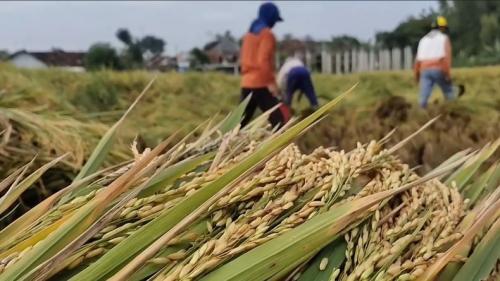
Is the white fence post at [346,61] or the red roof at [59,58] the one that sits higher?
the red roof at [59,58]

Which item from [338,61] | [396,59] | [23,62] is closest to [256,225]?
[23,62]

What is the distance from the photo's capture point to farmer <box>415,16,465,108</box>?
8711 millimetres

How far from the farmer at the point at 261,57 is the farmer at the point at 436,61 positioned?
8.26 ft

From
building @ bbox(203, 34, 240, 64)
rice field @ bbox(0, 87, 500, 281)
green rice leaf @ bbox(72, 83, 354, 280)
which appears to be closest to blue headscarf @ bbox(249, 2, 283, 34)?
rice field @ bbox(0, 87, 500, 281)

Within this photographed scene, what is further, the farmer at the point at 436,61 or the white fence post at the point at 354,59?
the white fence post at the point at 354,59

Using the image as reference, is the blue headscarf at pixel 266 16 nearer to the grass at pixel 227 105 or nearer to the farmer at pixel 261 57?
the farmer at pixel 261 57

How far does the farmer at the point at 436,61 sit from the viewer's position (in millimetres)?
8711

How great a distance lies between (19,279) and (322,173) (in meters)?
0.51

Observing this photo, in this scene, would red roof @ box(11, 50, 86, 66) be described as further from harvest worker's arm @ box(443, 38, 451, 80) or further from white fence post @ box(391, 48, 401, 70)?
white fence post @ box(391, 48, 401, 70)

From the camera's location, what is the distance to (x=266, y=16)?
6.57 meters

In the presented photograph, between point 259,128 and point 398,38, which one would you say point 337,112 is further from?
point 398,38

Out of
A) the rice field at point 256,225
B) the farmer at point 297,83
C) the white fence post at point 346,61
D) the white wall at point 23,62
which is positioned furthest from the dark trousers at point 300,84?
the white fence post at point 346,61

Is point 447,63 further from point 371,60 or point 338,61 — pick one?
point 371,60

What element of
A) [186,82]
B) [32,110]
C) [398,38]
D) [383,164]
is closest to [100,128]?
[32,110]
